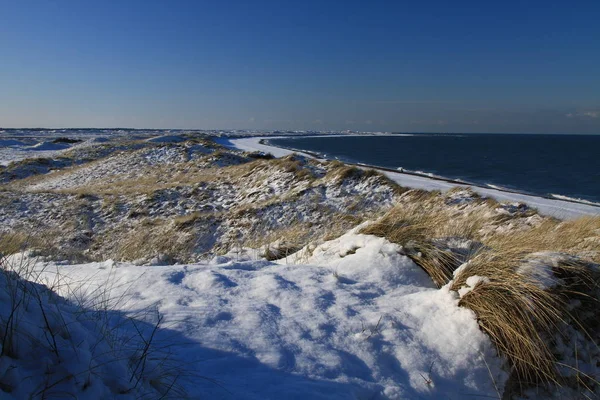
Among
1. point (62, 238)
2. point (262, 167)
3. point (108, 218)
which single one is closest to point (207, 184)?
point (262, 167)

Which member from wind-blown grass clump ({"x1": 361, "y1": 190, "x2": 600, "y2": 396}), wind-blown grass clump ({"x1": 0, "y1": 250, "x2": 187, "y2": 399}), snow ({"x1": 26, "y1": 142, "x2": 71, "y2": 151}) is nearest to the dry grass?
wind-blown grass clump ({"x1": 361, "y1": 190, "x2": 600, "y2": 396})

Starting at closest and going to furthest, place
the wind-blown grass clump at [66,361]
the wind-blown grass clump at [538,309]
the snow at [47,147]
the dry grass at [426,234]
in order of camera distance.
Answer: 1. the wind-blown grass clump at [66,361]
2. the wind-blown grass clump at [538,309]
3. the dry grass at [426,234]
4. the snow at [47,147]

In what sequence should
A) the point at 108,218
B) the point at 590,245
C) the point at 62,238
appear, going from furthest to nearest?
1. the point at 108,218
2. the point at 62,238
3. the point at 590,245

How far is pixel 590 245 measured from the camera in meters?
4.52

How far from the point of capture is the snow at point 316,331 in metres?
2.16

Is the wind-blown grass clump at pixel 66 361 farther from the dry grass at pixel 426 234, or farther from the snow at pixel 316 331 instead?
the dry grass at pixel 426 234

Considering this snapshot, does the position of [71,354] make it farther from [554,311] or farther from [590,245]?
[590,245]

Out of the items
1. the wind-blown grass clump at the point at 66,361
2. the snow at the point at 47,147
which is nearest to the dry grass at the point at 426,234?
the wind-blown grass clump at the point at 66,361

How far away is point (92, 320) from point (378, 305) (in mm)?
2133

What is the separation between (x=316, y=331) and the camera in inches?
104

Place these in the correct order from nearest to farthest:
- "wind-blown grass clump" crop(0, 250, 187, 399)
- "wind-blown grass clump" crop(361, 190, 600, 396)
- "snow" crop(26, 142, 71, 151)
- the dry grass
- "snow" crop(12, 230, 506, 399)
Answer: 1. "wind-blown grass clump" crop(0, 250, 187, 399)
2. "snow" crop(12, 230, 506, 399)
3. "wind-blown grass clump" crop(361, 190, 600, 396)
4. the dry grass
5. "snow" crop(26, 142, 71, 151)

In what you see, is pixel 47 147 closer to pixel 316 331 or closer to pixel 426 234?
pixel 426 234

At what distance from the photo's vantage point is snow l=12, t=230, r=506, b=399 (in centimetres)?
216

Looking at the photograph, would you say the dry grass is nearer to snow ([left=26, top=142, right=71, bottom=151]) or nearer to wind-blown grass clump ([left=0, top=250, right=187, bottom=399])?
wind-blown grass clump ([left=0, top=250, right=187, bottom=399])
